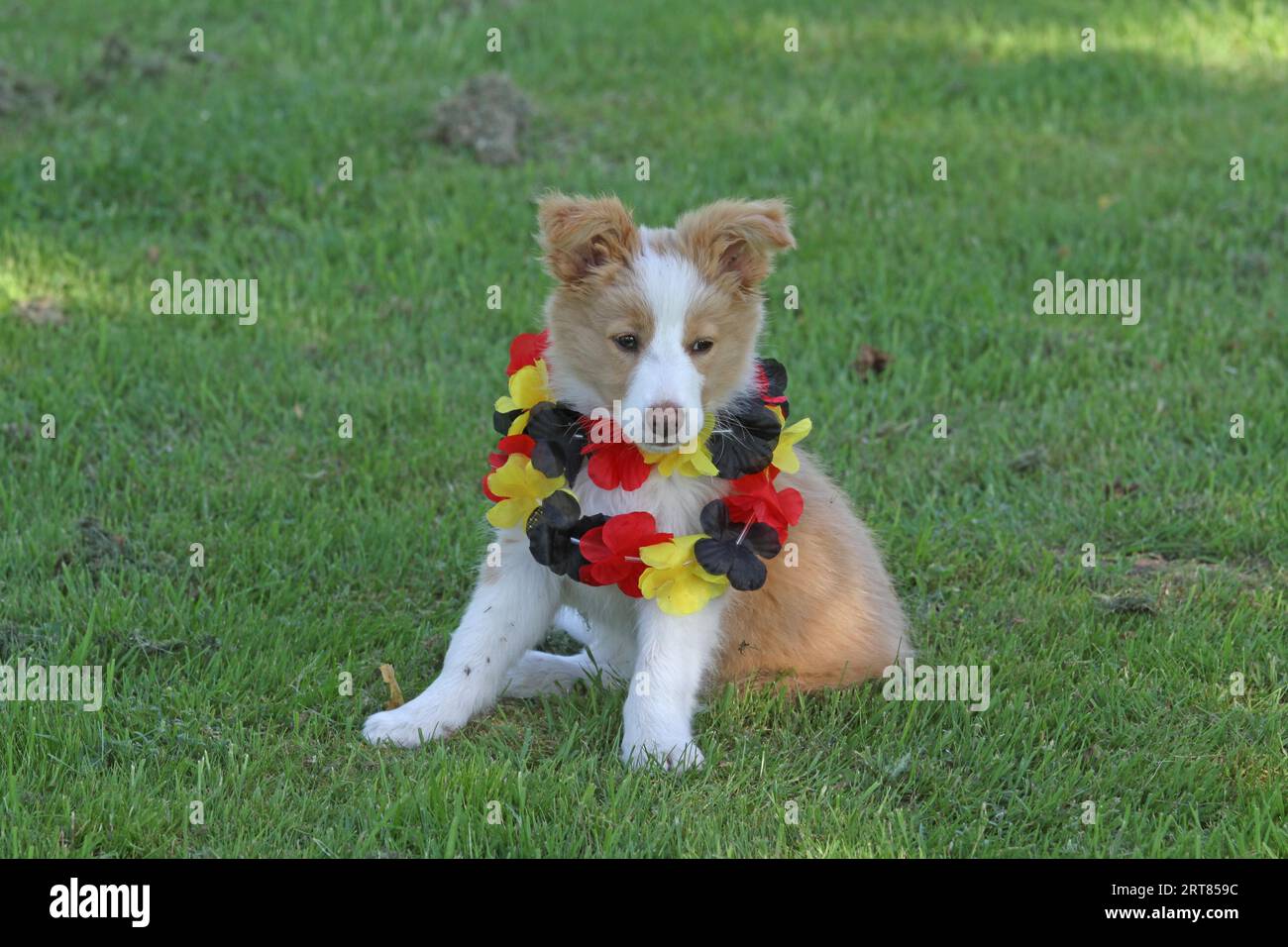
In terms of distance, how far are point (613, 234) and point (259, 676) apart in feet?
6.62

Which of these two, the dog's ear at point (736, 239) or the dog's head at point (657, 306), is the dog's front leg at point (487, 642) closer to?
the dog's head at point (657, 306)

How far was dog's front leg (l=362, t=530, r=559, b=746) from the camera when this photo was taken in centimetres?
509

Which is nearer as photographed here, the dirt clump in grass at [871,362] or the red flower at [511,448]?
the red flower at [511,448]

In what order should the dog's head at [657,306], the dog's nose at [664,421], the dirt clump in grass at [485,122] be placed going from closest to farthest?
the dog's nose at [664,421] < the dog's head at [657,306] < the dirt clump in grass at [485,122]

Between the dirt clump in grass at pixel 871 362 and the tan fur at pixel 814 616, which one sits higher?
the dirt clump in grass at pixel 871 362

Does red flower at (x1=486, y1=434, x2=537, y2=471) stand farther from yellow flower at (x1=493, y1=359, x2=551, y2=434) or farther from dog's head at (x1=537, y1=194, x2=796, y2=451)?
dog's head at (x1=537, y1=194, x2=796, y2=451)

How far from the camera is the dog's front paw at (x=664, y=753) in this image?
4801 mm

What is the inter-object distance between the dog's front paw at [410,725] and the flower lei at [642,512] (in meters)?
0.66

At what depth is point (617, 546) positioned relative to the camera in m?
4.80

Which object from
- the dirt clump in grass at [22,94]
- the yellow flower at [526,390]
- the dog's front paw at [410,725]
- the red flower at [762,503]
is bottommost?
the dog's front paw at [410,725]

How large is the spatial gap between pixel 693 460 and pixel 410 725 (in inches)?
51.0

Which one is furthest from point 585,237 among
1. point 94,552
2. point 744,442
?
point 94,552

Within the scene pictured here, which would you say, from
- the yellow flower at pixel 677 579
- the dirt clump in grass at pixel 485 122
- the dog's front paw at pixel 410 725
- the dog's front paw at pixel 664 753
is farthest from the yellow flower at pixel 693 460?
the dirt clump in grass at pixel 485 122

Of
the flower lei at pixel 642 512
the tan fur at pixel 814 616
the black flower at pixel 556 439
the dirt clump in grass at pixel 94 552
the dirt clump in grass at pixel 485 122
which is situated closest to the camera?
the flower lei at pixel 642 512
